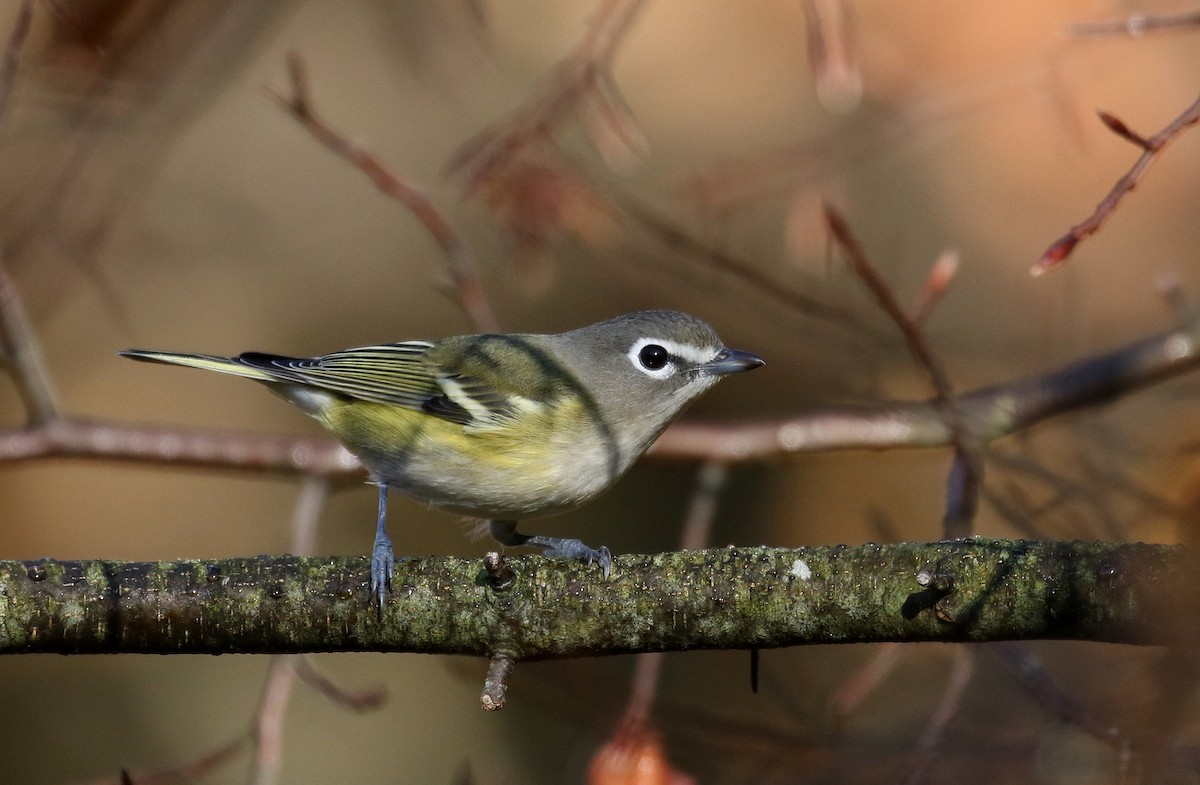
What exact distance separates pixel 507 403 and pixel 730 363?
85 cm

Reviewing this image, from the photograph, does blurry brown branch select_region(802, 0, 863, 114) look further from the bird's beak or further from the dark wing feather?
the dark wing feather

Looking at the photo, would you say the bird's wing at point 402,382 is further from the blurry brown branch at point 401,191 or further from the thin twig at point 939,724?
the thin twig at point 939,724

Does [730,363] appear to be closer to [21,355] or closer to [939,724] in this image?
[939,724]

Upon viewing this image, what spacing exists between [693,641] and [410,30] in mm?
3753

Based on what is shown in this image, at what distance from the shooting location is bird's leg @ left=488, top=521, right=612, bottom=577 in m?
3.02

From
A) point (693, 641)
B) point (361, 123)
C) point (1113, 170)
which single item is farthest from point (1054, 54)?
point (361, 123)

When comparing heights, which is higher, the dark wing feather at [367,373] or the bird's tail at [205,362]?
the dark wing feather at [367,373]

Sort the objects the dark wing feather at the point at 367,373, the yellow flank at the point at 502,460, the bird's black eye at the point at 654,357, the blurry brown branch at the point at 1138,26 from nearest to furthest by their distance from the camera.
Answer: the blurry brown branch at the point at 1138,26 → the yellow flank at the point at 502,460 → the dark wing feather at the point at 367,373 → the bird's black eye at the point at 654,357

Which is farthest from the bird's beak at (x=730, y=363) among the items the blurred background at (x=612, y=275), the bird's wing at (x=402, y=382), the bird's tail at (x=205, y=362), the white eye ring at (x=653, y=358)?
the bird's tail at (x=205, y=362)

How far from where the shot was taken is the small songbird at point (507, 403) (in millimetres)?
3701

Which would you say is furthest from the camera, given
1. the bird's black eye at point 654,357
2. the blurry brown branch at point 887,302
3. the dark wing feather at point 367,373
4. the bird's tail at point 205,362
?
the bird's black eye at point 654,357

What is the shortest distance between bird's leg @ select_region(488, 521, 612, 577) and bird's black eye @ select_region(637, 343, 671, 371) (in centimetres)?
75

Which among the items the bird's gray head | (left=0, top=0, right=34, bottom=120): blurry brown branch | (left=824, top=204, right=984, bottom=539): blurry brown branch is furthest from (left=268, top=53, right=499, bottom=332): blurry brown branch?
(left=824, top=204, right=984, bottom=539): blurry brown branch

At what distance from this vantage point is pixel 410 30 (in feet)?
17.3
